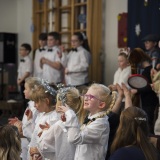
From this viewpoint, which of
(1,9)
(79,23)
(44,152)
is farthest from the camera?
(1,9)

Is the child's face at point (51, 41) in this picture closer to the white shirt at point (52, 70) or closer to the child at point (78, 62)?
the white shirt at point (52, 70)

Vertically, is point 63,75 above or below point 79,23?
below

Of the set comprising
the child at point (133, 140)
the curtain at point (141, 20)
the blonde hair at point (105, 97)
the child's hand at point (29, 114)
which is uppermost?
the curtain at point (141, 20)

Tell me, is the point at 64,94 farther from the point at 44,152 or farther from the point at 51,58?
the point at 51,58

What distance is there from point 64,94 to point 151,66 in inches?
82.2

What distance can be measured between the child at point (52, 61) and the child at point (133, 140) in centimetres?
483

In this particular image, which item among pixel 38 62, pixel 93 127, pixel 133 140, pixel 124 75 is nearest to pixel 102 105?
pixel 93 127

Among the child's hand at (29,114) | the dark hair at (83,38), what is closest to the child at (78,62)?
the dark hair at (83,38)

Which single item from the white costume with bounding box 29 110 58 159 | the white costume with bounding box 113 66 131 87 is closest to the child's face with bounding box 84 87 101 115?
the white costume with bounding box 29 110 58 159

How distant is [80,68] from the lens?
292 inches

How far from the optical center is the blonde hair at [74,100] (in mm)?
3691

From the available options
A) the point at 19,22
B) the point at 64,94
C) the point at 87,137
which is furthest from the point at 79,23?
the point at 87,137

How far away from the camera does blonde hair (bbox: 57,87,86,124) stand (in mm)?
3691

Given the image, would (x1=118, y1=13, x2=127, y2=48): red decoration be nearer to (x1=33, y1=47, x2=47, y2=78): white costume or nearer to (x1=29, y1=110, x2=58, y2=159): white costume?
(x1=33, y1=47, x2=47, y2=78): white costume
